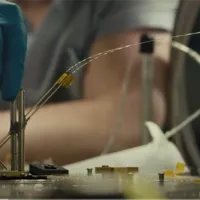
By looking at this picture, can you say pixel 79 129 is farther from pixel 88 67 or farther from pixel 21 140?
pixel 21 140

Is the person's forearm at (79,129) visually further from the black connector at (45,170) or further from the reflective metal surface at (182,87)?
the black connector at (45,170)

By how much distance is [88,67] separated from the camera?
166 cm

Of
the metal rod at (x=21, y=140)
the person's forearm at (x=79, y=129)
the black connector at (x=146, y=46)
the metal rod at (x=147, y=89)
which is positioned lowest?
the metal rod at (x=21, y=140)

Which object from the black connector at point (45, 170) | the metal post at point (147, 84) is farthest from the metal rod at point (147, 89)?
the black connector at point (45, 170)

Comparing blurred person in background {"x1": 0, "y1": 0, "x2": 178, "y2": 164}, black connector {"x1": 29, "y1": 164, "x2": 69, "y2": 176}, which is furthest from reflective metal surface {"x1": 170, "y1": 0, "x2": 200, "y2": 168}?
black connector {"x1": 29, "y1": 164, "x2": 69, "y2": 176}

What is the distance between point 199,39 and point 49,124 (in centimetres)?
55

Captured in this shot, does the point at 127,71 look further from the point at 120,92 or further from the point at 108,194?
the point at 108,194

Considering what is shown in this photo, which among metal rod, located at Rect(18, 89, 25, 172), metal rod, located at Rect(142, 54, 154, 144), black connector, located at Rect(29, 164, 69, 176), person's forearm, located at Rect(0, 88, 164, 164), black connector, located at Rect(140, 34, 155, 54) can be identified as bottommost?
black connector, located at Rect(29, 164, 69, 176)

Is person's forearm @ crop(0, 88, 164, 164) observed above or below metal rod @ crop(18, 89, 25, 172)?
above

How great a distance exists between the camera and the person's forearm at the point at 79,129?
1.61 metres

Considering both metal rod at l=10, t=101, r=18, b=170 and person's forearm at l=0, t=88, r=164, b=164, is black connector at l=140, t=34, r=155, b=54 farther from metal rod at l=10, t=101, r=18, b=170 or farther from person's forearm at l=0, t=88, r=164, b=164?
metal rod at l=10, t=101, r=18, b=170

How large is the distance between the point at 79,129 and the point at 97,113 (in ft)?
0.25

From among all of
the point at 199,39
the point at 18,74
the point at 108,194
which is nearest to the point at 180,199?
the point at 108,194

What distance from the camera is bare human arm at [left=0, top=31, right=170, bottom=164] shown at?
1616 millimetres
